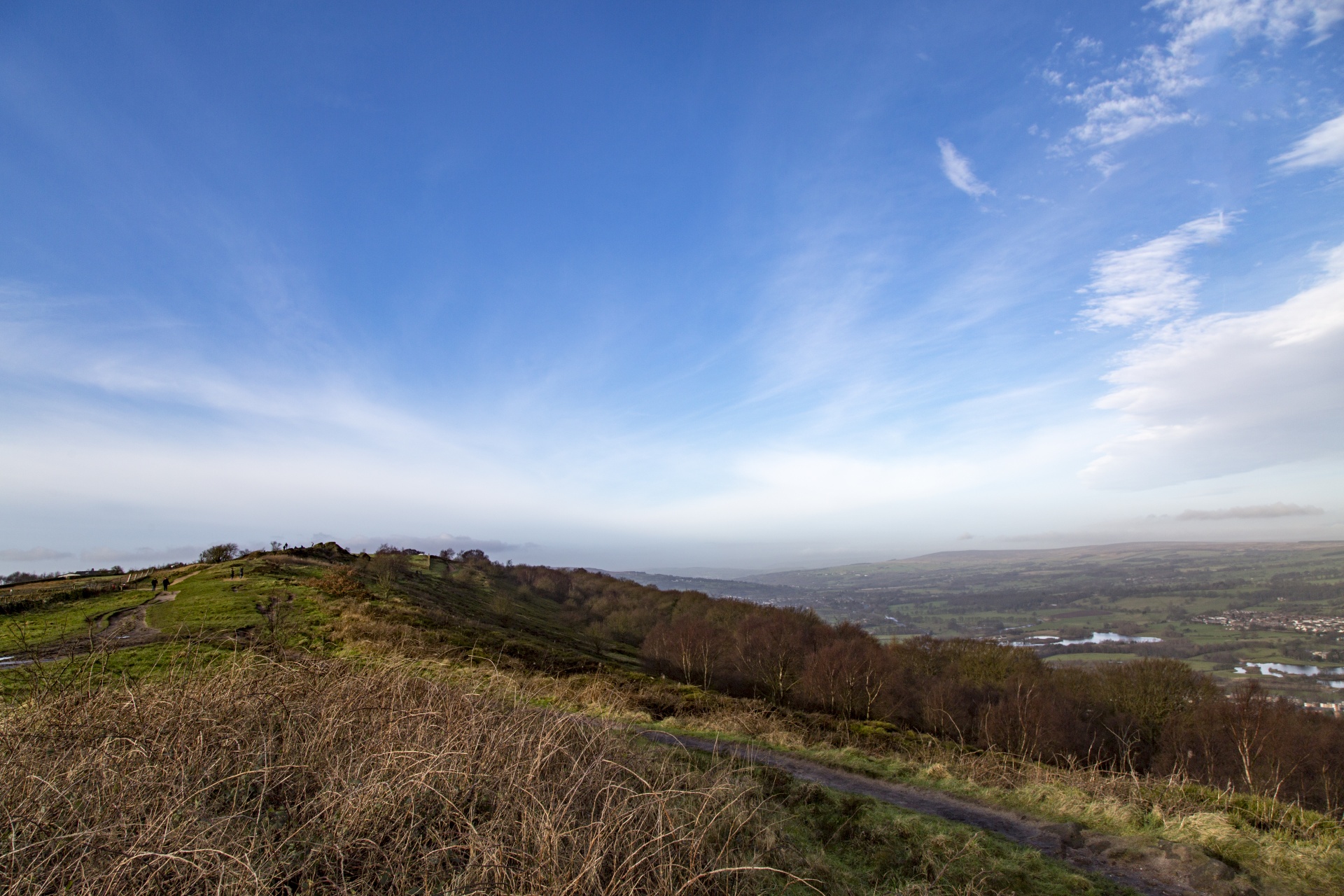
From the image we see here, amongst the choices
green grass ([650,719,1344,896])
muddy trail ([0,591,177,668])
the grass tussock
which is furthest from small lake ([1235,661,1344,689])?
muddy trail ([0,591,177,668])

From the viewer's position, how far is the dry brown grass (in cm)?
378

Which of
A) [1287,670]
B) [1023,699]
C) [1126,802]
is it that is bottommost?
[1287,670]

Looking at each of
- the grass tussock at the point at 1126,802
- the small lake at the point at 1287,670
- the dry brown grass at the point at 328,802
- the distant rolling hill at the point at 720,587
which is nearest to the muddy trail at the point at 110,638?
the dry brown grass at the point at 328,802

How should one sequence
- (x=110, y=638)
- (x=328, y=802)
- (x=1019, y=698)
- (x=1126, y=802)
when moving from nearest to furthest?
1. (x=328, y=802)
2. (x=110, y=638)
3. (x=1126, y=802)
4. (x=1019, y=698)

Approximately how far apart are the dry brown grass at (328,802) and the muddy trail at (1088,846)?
2.13m

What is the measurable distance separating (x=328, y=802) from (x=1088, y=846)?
1093 cm

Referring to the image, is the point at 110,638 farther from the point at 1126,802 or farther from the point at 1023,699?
the point at 1023,699

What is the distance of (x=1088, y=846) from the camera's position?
917 cm

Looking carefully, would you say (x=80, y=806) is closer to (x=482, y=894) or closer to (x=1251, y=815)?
(x=482, y=894)

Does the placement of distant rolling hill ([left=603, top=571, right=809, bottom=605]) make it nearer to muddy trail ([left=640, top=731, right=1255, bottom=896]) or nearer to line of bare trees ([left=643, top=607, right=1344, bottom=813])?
line of bare trees ([left=643, top=607, right=1344, bottom=813])

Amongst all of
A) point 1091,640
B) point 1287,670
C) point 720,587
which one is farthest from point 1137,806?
point 720,587

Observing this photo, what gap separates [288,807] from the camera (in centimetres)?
475

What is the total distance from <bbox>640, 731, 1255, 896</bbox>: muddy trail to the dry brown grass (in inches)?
83.7

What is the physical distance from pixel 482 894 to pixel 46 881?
244cm
